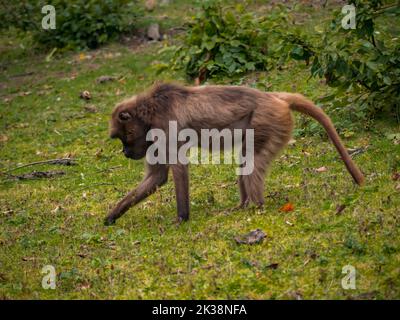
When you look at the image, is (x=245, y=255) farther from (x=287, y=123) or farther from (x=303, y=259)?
(x=287, y=123)

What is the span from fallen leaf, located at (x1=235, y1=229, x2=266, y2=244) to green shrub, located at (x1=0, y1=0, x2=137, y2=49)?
11347mm

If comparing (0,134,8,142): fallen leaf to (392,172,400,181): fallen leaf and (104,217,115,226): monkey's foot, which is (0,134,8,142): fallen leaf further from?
(392,172,400,181): fallen leaf

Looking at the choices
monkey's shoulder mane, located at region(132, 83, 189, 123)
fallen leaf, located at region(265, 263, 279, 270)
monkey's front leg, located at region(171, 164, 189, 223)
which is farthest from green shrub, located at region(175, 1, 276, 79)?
fallen leaf, located at region(265, 263, 279, 270)

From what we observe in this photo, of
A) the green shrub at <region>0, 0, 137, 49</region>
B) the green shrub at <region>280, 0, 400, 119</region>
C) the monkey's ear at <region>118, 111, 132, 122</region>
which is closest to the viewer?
the monkey's ear at <region>118, 111, 132, 122</region>

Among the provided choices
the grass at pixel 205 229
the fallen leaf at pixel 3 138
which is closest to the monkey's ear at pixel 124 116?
the grass at pixel 205 229

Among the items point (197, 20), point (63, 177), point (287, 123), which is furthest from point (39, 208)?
point (197, 20)

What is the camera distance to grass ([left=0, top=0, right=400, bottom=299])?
605 cm

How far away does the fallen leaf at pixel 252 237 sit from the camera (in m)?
6.83

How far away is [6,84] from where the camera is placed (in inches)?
656

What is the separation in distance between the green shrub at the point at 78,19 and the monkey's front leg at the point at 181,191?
1009cm

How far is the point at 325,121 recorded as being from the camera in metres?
7.80

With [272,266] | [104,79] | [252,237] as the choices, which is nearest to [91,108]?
[104,79]

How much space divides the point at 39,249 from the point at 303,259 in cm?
293

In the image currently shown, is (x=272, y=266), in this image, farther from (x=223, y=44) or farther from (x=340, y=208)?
(x=223, y=44)
